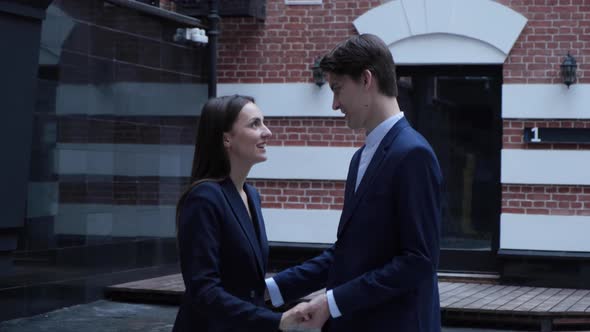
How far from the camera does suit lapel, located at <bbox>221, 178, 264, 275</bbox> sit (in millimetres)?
3377

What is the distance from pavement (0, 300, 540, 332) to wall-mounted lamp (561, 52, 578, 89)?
10.6ft

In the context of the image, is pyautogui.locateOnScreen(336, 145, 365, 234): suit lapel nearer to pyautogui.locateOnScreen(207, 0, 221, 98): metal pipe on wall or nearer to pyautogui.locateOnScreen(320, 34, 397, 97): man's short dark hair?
pyautogui.locateOnScreen(320, 34, 397, 97): man's short dark hair

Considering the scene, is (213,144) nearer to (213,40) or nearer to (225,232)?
(225,232)

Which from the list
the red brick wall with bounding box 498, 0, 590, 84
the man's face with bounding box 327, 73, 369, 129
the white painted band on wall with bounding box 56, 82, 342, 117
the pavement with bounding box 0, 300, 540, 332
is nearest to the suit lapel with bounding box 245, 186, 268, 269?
the man's face with bounding box 327, 73, 369, 129

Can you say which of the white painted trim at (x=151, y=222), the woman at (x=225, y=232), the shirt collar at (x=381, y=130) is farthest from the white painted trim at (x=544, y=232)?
the shirt collar at (x=381, y=130)

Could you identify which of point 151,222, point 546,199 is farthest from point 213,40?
point 546,199

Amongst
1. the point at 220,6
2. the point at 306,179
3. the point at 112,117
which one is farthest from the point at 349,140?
the point at 112,117

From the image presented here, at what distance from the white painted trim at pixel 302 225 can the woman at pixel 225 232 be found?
7.97 m

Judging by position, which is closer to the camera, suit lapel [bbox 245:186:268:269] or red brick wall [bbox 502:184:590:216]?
suit lapel [bbox 245:186:268:269]

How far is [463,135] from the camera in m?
11.4

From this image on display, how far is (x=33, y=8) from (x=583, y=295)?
20.1 ft

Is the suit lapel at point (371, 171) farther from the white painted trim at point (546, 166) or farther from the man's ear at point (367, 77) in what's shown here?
the white painted trim at point (546, 166)

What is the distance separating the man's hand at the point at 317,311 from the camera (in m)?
3.05

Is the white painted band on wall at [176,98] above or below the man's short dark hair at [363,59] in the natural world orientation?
above
